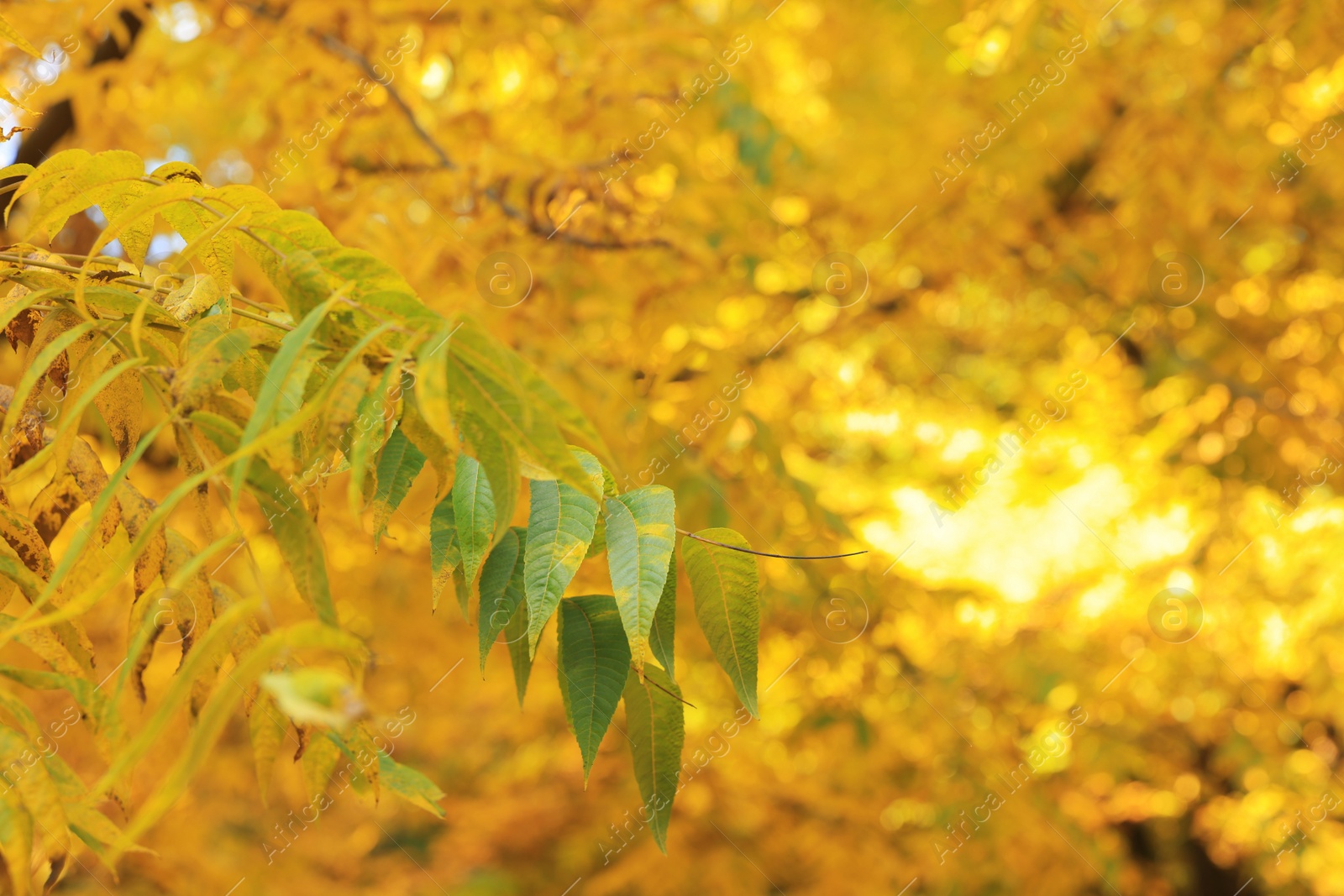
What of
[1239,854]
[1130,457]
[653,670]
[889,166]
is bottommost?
[1239,854]

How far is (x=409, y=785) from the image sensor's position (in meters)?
0.87

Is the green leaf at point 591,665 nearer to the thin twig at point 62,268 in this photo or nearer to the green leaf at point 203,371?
the green leaf at point 203,371

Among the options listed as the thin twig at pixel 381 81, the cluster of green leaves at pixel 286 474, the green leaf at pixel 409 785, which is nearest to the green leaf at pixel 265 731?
the cluster of green leaves at pixel 286 474

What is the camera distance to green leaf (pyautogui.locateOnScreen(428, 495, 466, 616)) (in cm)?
78

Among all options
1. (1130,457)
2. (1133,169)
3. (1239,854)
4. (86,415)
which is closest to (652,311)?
(86,415)

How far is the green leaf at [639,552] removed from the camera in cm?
65

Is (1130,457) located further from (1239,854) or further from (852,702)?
(1239,854)

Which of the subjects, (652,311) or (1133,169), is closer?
(652,311)

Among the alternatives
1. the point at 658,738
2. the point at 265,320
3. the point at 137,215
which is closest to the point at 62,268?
the point at 137,215

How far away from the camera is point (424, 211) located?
2342 millimetres

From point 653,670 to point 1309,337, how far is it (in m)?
3.81

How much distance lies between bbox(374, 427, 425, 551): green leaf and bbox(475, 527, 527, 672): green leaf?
96 millimetres

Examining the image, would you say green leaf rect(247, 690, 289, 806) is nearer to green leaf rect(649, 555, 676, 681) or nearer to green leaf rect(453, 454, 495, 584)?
green leaf rect(453, 454, 495, 584)

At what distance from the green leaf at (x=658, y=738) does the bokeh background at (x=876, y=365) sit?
1.09m
